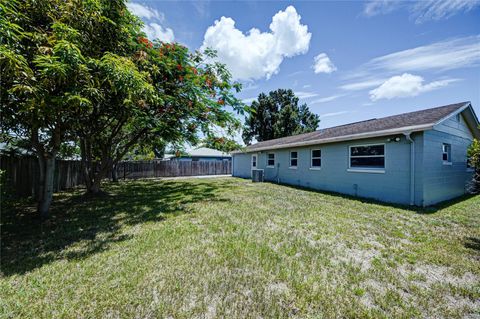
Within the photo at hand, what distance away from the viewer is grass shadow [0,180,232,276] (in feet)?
10.8

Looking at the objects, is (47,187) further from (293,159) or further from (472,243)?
(293,159)

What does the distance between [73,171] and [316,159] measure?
1374 cm

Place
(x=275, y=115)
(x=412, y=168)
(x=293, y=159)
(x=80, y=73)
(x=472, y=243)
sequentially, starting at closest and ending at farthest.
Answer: (x=80, y=73) → (x=472, y=243) → (x=412, y=168) → (x=293, y=159) → (x=275, y=115)

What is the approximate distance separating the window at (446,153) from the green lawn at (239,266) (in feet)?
12.4

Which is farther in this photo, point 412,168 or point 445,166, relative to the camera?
point 445,166

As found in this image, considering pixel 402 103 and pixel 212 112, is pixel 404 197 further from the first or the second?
pixel 212 112

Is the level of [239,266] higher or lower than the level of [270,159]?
lower

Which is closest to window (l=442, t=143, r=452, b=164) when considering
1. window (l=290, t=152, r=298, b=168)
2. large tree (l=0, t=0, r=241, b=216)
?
window (l=290, t=152, r=298, b=168)

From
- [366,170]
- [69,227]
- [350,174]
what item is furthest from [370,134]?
[69,227]

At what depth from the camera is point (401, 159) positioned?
7.33 m

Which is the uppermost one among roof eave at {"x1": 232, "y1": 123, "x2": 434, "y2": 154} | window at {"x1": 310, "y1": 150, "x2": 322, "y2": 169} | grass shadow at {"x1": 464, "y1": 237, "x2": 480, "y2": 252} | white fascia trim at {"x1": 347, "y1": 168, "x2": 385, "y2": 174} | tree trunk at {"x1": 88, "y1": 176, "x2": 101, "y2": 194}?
roof eave at {"x1": 232, "y1": 123, "x2": 434, "y2": 154}

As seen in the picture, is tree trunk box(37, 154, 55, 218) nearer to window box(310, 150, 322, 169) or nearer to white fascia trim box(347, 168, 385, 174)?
white fascia trim box(347, 168, 385, 174)

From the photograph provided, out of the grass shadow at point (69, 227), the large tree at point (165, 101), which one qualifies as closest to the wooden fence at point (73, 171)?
the grass shadow at point (69, 227)

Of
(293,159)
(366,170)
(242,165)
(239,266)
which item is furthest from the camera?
(242,165)
